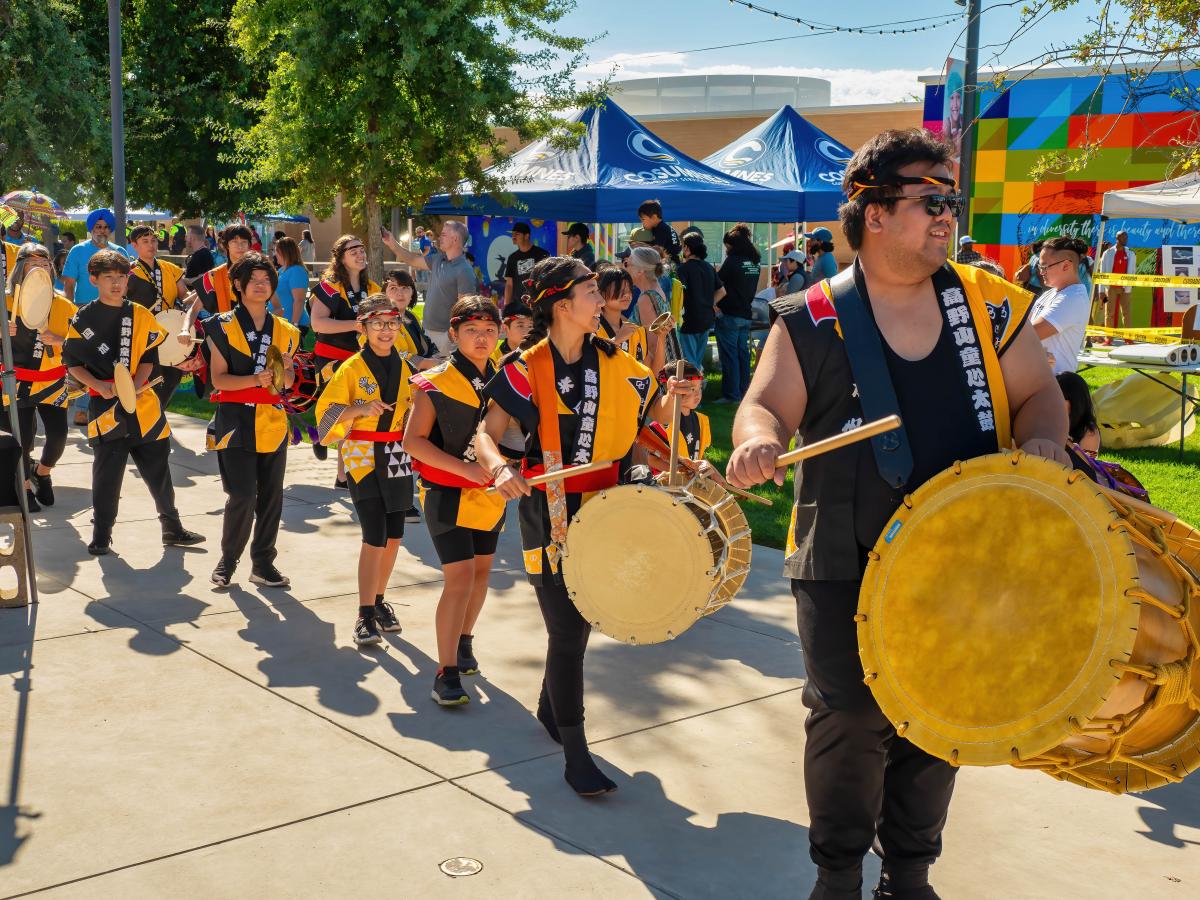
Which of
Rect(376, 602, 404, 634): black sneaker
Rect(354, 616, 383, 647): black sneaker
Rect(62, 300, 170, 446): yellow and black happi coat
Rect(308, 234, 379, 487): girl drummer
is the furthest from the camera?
Rect(308, 234, 379, 487): girl drummer

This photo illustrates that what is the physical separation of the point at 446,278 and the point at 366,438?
5.65 meters

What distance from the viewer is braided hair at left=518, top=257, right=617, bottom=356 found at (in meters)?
4.64

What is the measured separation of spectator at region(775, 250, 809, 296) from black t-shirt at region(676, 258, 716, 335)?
7.89ft

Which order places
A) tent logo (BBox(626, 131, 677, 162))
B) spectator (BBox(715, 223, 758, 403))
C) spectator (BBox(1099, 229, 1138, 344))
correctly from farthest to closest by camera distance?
spectator (BBox(1099, 229, 1138, 344)), tent logo (BBox(626, 131, 677, 162)), spectator (BBox(715, 223, 758, 403))

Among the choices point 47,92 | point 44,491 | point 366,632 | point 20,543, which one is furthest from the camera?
point 47,92

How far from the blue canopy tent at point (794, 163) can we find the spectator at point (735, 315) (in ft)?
3.10

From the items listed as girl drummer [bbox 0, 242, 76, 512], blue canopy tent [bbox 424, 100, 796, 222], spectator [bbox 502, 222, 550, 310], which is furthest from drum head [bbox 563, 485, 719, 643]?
blue canopy tent [bbox 424, 100, 796, 222]

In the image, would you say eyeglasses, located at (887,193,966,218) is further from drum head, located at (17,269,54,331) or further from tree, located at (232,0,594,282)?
tree, located at (232,0,594,282)

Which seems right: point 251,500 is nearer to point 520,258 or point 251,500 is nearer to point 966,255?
point 520,258

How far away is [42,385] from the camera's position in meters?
9.27

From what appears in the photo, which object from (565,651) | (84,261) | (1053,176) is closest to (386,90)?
(84,261)

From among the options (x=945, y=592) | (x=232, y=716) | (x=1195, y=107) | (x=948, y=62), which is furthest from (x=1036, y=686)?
(x=948, y=62)

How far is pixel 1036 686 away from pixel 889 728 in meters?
0.53

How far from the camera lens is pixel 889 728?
321 cm
